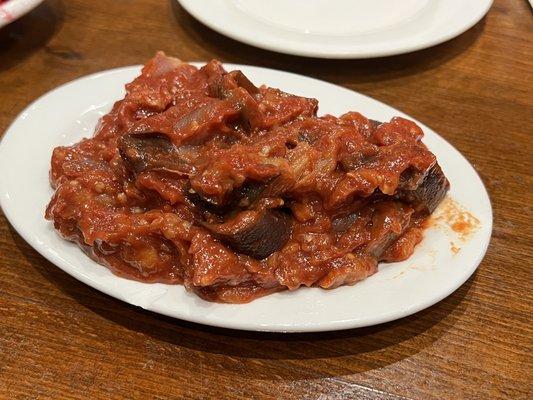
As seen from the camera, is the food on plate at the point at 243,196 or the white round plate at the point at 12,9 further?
the white round plate at the point at 12,9

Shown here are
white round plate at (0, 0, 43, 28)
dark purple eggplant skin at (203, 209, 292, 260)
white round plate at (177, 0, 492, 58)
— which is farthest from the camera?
white round plate at (177, 0, 492, 58)

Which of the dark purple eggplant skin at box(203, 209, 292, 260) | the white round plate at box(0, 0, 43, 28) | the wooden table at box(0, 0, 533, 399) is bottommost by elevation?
the wooden table at box(0, 0, 533, 399)

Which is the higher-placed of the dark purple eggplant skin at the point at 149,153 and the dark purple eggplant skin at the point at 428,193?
the dark purple eggplant skin at the point at 149,153

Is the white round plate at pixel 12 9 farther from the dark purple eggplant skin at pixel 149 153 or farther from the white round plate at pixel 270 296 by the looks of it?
the dark purple eggplant skin at pixel 149 153

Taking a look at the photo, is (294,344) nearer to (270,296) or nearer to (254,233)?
(270,296)

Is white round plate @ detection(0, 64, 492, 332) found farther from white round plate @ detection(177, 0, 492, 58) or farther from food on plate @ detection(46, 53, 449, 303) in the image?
white round plate @ detection(177, 0, 492, 58)

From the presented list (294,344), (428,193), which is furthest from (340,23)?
(294,344)

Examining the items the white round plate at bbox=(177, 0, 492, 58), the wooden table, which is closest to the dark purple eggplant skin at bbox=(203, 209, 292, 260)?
the wooden table

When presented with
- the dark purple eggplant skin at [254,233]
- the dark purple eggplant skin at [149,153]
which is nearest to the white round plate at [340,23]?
the dark purple eggplant skin at [149,153]
